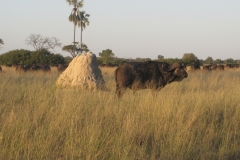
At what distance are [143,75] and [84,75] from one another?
2.91 m

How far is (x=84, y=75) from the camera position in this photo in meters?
14.0

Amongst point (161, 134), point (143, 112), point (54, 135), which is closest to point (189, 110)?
point (143, 112)

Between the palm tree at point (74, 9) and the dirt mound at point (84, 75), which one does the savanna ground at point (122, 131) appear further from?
the palm tree at point (74, 9)

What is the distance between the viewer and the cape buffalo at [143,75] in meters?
12.0

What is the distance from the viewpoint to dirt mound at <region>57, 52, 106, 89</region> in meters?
13.7

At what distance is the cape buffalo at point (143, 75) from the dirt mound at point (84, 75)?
1.82 meters

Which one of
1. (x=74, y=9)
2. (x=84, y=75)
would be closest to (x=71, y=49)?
(x=74, y=9)

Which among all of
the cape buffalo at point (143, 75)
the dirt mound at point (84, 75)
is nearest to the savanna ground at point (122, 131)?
the cape buffalo at point (143, 75)

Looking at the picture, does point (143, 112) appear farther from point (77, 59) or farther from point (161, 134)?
point (77, 59)

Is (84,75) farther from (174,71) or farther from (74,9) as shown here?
(74,9)

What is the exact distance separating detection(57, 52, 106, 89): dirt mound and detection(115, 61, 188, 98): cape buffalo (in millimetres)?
1821

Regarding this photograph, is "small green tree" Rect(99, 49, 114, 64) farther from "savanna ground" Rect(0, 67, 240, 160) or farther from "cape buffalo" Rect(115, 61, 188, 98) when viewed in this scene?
"savanna ground" Rect(0, 67, 240, 160)

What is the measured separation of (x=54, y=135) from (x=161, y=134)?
1.94 metres

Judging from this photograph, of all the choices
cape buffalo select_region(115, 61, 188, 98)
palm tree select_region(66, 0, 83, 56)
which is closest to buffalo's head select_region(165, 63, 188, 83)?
cape buffalo select_region(115, 61, 188, 98)
